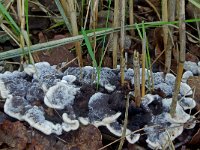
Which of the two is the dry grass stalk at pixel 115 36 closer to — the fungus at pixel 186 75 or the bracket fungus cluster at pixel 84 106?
the bracket fungus cluster at pixel 84 106

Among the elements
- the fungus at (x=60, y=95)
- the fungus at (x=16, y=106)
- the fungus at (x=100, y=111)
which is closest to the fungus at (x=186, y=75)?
the fungus at (x=100, y=111)

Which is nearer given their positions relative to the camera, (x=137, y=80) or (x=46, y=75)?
(x=137, y=80)

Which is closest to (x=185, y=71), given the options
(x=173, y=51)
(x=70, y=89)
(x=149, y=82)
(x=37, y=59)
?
(x=173, y=51)

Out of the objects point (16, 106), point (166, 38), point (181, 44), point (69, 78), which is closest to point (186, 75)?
point (166, 38)

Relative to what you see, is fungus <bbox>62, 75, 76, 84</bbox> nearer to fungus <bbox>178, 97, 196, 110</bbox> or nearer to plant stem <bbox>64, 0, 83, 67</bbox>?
plant stem <bbox>64, 0, 83, 67</bbox>

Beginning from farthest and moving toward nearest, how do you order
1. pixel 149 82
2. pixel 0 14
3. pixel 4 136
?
pixel 0 14, pixel 149 82, pixel 4 136

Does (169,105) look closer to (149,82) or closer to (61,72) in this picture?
(149,82)

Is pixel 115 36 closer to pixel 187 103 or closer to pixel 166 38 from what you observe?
pixel 166 38

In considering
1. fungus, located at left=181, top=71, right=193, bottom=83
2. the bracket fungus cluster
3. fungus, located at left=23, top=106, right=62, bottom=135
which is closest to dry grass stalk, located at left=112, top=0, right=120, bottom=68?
the bracket fungus cluster
